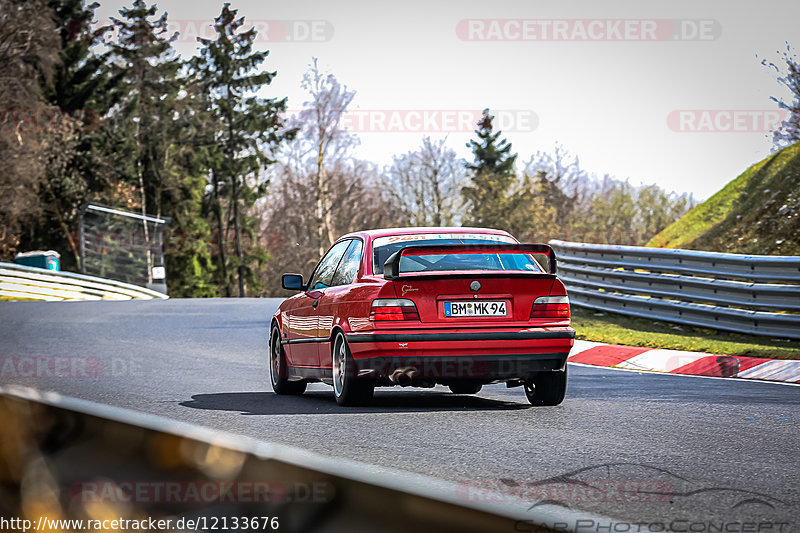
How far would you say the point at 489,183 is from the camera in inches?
3086

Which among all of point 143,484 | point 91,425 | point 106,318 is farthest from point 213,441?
point 106,318

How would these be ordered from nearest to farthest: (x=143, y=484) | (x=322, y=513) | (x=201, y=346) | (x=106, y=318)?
(x=322, y=513) → (x=143, y=484) → (x=201, y=346) → (x=106, y=318)

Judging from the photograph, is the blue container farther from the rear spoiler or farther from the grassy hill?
the rear spoiler

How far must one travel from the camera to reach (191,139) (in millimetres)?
67312

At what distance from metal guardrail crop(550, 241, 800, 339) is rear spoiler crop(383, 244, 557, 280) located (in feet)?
22.0

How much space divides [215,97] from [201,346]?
55.2 meters

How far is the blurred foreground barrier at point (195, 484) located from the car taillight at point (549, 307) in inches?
230

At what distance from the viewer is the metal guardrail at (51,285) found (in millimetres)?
35094

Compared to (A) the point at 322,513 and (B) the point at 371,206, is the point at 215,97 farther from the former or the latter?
(A) the point at 322,513

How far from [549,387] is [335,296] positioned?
2.03m

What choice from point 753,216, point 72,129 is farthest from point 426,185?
point 753,216

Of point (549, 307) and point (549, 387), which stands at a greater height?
point (549, 307)
